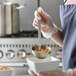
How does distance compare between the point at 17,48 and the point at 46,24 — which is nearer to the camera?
the point at 46,24

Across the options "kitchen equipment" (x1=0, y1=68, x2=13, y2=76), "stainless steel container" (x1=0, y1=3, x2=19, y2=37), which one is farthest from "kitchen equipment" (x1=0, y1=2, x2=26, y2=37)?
"kitchen equipment" (x1=0, y1=68, x2=13, y2=76)

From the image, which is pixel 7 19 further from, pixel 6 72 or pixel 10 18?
pixel 6 72

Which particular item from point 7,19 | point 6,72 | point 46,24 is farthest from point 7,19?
point 46,24

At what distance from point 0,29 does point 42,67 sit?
3.68ft

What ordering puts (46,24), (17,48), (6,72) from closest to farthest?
(46,24) → (6,72) → (17,48)

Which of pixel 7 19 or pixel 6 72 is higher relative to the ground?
pixel 7 19

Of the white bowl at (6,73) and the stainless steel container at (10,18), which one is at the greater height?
the stainless steel container at (10,18)

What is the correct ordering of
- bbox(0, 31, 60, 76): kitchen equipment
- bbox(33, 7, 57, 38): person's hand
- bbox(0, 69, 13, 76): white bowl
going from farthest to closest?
bbox(0, 31, 60, 76): kitchen equipment → bbox(0, 69, 13, 76): white bowl → bbox(33, 7, 57, 38): person's hand

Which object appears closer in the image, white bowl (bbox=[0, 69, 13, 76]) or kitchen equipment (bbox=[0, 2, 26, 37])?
white bowl (bbox=[0, 69, 13, 76])

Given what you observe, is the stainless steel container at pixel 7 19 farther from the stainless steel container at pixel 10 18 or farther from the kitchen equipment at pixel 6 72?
the kitchen equipment at pixel 6 72

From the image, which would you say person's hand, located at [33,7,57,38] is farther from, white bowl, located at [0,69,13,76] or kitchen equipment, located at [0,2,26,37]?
kitchen equipment, located at [0,2,26,37]

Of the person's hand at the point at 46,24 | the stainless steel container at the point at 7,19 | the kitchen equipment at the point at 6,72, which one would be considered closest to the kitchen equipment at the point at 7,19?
the stainless steel container at the point at 7,19

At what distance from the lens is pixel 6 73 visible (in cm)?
159

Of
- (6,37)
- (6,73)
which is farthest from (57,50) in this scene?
(6,73)
